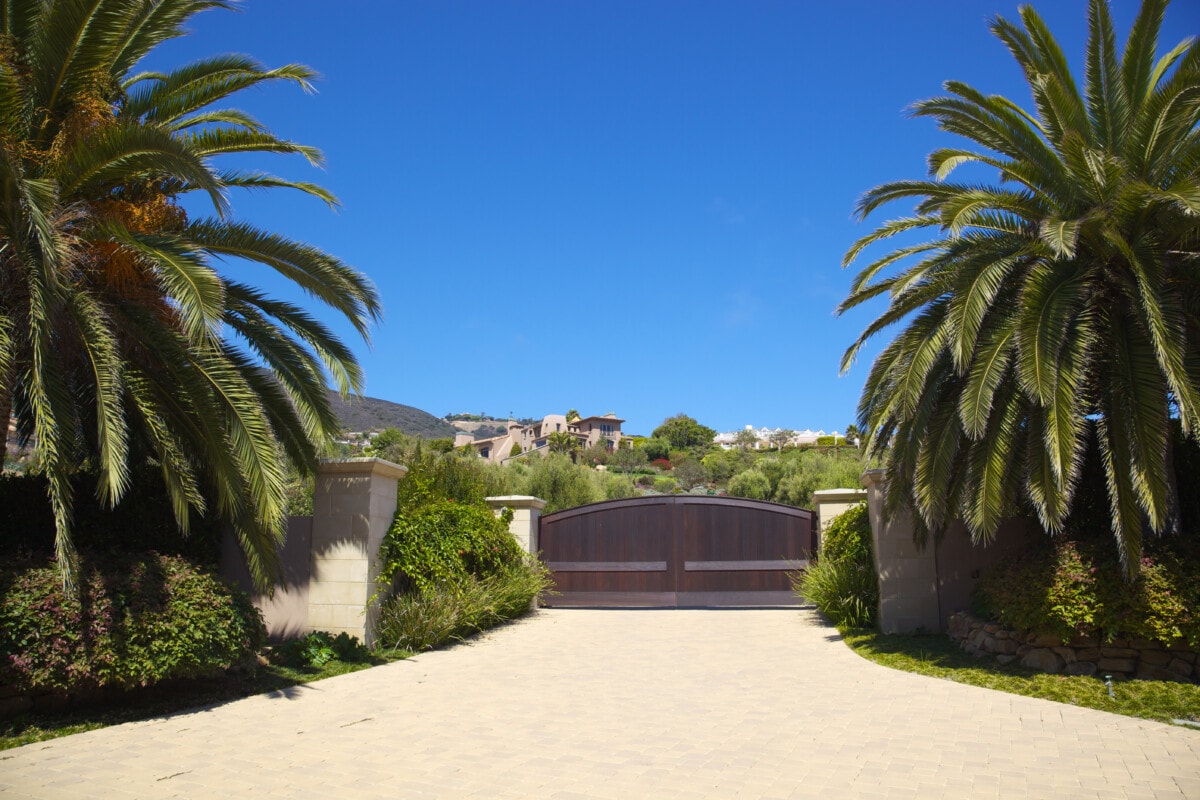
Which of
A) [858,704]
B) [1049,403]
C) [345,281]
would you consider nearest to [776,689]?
[858,704]

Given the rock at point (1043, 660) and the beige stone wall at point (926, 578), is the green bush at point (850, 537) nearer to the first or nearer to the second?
the beige stone wall at point (926, 578)

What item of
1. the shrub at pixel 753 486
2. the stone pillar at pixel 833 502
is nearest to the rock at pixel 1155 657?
the stone pillar at pixel 833 502

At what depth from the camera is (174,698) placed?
7555 millimetres

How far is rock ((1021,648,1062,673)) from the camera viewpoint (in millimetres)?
8492

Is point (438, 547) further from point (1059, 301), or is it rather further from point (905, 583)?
point (1059, 301)

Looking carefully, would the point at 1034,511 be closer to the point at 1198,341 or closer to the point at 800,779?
the point at 1198,341

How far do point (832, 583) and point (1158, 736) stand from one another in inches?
233

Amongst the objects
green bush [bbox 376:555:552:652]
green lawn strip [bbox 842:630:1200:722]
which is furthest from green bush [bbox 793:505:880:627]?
green bush [bbox 376:555:552:652]

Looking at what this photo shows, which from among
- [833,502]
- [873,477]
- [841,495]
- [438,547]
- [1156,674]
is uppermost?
[873,477]

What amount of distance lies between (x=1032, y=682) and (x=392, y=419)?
8653 centimetres

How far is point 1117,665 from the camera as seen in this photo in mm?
8219

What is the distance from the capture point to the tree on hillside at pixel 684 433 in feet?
270

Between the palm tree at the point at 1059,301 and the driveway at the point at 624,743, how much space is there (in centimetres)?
219

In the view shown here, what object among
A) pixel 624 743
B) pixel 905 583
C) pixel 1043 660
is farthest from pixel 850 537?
pixel 624 743
